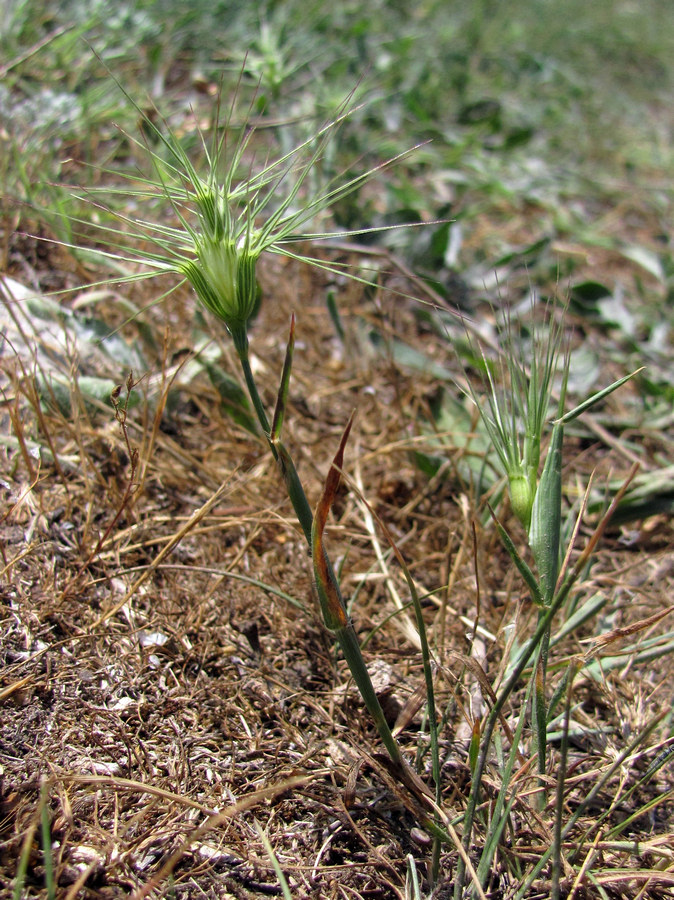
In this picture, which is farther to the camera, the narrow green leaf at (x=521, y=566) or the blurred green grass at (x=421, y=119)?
the blurred green grass at (x=421, y=119)

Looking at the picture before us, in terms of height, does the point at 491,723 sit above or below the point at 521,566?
below

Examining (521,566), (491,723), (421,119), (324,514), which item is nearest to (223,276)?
(324,514)

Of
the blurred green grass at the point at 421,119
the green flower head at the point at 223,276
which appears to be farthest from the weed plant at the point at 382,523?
the blurred green grass at the point at 421,119

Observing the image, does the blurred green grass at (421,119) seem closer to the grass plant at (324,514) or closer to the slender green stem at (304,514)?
the grass plant at (324,514)

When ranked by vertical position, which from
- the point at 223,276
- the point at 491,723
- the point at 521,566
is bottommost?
the point at 491,723

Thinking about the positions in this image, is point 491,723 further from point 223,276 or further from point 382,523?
point 223,276

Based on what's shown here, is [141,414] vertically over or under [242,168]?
under

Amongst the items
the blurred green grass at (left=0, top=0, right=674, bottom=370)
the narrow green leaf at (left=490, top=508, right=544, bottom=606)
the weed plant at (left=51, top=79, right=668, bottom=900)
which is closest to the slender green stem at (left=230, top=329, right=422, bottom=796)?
the weed plant at (left=51, top=79, right=668, bottom=900)

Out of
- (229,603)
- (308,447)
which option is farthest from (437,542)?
(229,603)

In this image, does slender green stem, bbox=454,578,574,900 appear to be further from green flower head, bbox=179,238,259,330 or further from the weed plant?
Result: green flower head, bbox=179,238,259,330

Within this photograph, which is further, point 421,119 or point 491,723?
point 421,119

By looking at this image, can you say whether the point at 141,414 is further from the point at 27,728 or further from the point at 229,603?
the point at 27,728
